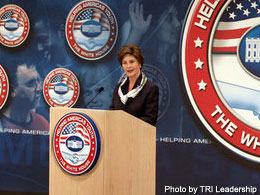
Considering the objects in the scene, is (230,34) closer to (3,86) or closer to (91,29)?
(91,29)

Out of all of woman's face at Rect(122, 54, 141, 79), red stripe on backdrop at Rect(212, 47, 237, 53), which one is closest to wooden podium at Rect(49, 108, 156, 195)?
woman's face at Rect(122, 54, 141, 79)

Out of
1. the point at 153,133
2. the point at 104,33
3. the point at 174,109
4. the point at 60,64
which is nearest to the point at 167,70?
the point at 174,109

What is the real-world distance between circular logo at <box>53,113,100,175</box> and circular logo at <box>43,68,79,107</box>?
2053mm

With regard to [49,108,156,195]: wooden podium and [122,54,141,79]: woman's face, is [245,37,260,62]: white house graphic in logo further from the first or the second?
A: [49,108,156,195]: wooden podium

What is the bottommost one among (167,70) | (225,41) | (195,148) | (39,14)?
(195,148)

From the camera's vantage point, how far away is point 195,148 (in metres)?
4.10

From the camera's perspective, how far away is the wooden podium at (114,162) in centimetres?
222

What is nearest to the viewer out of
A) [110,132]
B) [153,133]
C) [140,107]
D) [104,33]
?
[110,132]

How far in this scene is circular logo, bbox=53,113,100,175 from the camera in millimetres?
2203

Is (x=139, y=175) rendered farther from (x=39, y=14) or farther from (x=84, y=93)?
(x=39, y=14)

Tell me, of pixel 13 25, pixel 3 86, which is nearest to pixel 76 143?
pixel 3 86

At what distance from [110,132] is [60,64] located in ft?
7.58

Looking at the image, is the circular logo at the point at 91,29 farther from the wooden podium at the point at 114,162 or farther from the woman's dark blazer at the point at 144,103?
the wooden podium at the point at 114,162

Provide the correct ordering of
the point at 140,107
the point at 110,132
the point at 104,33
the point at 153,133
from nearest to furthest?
the point at 110,132, the point at 153,133, the point at 140,107, the point at 104,33
